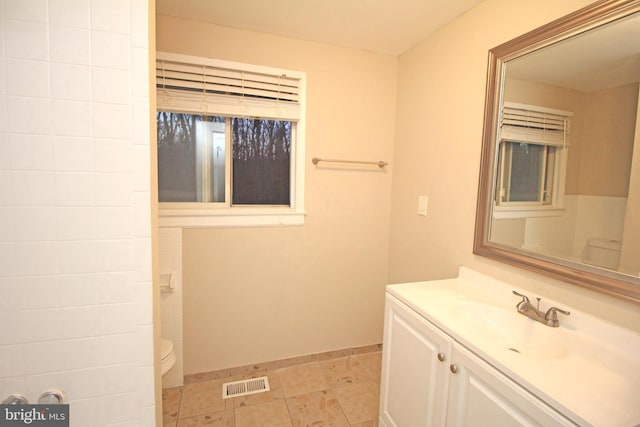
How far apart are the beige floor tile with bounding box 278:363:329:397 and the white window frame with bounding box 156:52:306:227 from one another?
1.10 metres

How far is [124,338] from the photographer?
1.00 m

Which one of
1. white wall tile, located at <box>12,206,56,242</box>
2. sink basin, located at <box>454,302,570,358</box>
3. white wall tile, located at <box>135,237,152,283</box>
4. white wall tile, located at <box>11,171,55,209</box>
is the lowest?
sink basin, located at <box>454,302,570,358</box>

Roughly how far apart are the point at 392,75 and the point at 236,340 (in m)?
2.33

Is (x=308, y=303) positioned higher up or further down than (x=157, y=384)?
further down

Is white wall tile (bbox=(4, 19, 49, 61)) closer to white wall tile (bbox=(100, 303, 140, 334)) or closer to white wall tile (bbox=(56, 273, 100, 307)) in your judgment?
white wall tile (bbox=(56, 273, 100, 307))

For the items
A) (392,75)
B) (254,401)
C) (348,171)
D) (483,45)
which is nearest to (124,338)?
(254,401)

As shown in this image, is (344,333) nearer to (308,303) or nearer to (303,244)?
(308,303)

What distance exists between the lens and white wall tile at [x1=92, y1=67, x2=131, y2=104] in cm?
91

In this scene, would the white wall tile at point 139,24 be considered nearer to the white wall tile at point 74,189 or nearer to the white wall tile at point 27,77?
the white wall tile at point 27,77

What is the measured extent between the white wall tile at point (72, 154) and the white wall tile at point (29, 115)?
5 cm

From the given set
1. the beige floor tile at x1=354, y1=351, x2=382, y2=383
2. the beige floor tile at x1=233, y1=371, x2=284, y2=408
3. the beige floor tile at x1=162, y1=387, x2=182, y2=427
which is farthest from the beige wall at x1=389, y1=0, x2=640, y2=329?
the beige floor tile at x1=162, y1=387, x2=182, y2=427

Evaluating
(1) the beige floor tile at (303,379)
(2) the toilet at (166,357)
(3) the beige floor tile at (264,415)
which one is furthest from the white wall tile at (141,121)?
(1) the beige floor tile at (303,379)

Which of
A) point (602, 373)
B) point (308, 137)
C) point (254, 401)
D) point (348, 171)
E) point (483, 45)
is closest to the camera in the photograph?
point (602, 373)

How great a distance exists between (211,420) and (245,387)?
1.03 feet
